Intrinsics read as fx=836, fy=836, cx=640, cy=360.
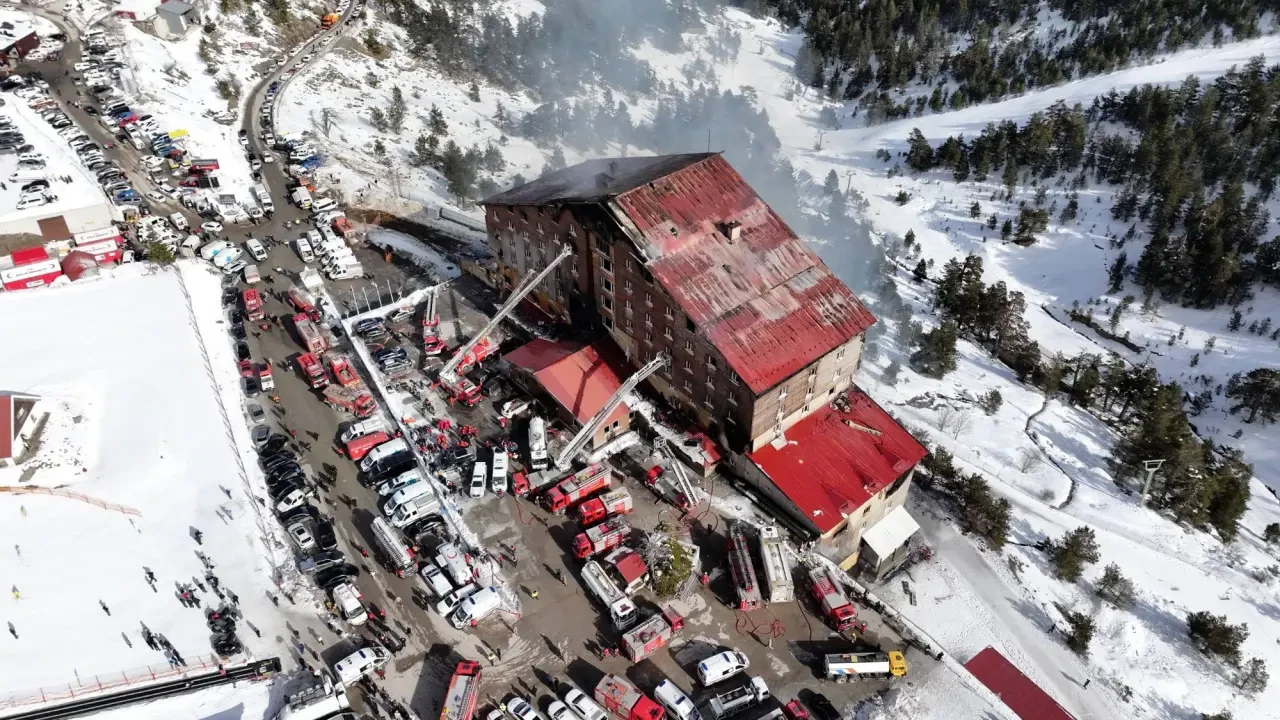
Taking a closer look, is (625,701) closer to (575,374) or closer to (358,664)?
(358,664)

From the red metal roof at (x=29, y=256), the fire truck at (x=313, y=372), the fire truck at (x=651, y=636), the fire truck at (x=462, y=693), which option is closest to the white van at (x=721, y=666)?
the fire truck at (x=651, y=636)

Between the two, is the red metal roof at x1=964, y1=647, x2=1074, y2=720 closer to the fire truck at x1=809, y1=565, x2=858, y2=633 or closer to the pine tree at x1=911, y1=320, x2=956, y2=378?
the fire truck at x1=809, y1=565, x2=858, y2=633

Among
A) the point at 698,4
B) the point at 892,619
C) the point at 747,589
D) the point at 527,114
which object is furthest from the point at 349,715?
the point at 698,4

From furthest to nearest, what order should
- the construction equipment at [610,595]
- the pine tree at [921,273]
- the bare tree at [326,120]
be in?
the bare tree at [326,120]
the pine tree at [921,273]
the construction equipment at [610,595]

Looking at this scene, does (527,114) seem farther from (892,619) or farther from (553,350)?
(892,619)

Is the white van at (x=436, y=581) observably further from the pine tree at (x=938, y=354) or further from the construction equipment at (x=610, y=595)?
the pine tree at (x=938, y=354)

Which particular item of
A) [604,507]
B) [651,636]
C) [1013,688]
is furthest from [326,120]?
[1013,688]
